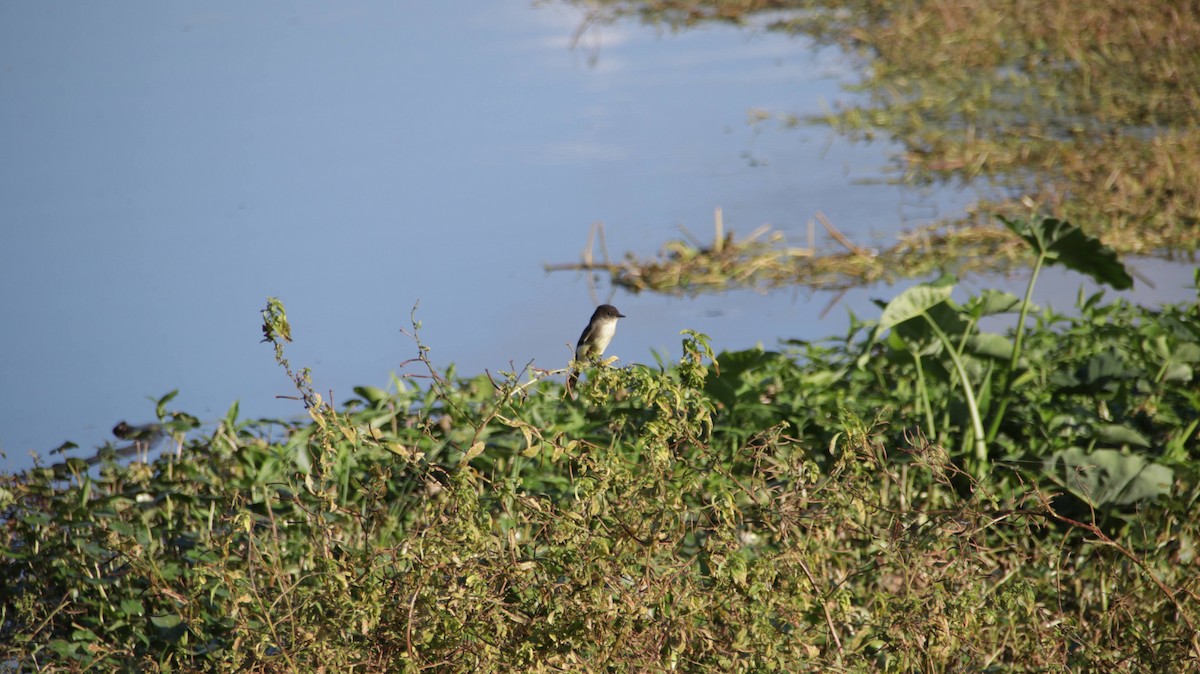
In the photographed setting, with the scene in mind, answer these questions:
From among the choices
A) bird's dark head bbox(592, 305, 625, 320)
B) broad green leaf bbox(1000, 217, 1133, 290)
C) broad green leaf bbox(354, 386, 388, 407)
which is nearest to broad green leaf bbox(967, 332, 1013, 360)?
broad green leaf bbox(1000, 217, 1133, 290)

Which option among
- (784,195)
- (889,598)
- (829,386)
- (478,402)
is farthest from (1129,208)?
(889,598)

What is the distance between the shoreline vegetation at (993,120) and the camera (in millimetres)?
5379

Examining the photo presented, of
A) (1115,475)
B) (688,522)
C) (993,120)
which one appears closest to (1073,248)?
(1115,475)

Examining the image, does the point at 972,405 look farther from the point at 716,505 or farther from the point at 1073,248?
the point at 716,505

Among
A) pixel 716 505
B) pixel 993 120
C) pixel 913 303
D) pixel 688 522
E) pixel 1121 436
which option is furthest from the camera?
pixel 993 120

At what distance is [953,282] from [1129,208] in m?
2.75

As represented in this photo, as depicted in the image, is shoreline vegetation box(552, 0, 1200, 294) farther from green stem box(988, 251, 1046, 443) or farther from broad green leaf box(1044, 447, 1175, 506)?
broad green leaf box(1044, 447, 1175, 506)

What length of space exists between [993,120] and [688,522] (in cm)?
577

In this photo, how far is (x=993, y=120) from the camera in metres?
7.49

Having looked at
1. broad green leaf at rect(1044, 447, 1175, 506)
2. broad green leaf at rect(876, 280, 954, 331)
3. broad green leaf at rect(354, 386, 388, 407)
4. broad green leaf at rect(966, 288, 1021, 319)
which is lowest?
broad green leaf at rect(1044, 447, 1175, 506)

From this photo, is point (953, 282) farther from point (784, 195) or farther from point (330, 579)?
point (784, 195)

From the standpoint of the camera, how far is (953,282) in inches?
134

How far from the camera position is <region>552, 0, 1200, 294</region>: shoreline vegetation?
17.6 feet

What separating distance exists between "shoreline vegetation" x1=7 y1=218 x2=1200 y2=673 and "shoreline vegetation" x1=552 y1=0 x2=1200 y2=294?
659 millimetres
